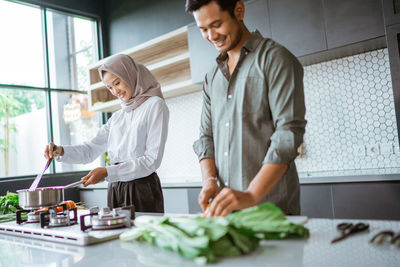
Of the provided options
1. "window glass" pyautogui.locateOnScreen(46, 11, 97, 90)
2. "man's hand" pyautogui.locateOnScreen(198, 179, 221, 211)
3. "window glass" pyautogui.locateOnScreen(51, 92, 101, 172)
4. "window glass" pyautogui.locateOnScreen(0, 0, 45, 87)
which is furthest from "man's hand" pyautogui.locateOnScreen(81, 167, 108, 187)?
"window glass" pyautogui.locateOnScreen(46, 11, 97, 90)

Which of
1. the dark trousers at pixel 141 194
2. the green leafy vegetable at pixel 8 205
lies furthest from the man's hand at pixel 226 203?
the green leafy vegetable at pixel 8 205

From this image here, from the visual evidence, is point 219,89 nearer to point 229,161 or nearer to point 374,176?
point 229,161

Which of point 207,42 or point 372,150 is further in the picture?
point 207,42

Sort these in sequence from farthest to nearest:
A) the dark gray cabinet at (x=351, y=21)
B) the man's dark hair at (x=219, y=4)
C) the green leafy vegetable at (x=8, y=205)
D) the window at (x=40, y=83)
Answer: the window at (x=40, y=83)
the dark gray cabinet at (x=351, y=21)
the green leafy vegetable at (x=8, y=205)
the man's dark hair at (x=219, y=4)

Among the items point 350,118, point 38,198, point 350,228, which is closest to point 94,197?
point 38,198

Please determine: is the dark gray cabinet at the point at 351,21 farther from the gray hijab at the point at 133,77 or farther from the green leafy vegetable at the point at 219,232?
the green leafy vegetable at the point at 219,232

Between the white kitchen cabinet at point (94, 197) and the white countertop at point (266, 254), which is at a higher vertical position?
the white countertop at point (266, 254)

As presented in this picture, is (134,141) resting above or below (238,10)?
below

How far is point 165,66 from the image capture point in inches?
150

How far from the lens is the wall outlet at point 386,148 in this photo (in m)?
2.65

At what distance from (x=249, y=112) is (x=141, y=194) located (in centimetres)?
94

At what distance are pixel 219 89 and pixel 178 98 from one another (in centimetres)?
280

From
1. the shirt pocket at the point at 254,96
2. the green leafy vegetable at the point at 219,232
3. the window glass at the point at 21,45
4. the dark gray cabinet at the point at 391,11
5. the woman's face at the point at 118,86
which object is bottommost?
the green leafy vegetable at the point at 219,232

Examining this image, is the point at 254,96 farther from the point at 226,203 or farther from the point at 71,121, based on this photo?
the point at 71,121
